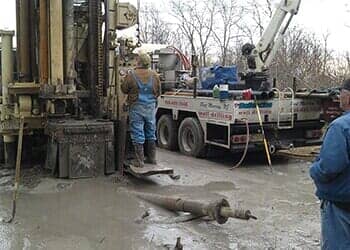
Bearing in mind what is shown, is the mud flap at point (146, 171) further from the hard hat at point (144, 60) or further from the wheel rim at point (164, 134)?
the wheel rim at point (164, 134)

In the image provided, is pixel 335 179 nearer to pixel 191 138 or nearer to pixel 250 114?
pixel 250 114

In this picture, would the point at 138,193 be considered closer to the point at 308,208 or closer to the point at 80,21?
the point at 308,208

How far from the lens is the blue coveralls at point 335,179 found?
11.0 feet

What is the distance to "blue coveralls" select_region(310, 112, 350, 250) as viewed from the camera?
11.0 feet

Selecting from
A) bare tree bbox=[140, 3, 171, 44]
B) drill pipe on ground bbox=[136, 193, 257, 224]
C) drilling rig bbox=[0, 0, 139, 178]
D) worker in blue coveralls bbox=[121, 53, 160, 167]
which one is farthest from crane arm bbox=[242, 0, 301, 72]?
bare tree bbox=[140, 3, 171, 44]

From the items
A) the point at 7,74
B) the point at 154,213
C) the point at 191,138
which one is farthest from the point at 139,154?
the point at 191,138

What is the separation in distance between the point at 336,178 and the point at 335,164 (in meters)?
0.12

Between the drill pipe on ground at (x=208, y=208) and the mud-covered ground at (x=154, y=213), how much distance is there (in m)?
0.10

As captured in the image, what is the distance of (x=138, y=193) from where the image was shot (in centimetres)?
736

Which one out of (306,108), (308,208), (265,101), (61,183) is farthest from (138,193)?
(306,108)

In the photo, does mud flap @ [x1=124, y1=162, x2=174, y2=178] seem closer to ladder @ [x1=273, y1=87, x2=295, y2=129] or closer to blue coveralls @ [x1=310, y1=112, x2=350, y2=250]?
ladder @ [x1=273, y1=87, x2=295, y2=129]

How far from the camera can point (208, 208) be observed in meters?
5.81

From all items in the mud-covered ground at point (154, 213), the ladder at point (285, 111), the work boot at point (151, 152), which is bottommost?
the mud-covered ground at point (154, 213)

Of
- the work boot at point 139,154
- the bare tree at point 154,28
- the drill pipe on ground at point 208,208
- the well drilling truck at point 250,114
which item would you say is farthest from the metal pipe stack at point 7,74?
the bare tree at point 154,28
